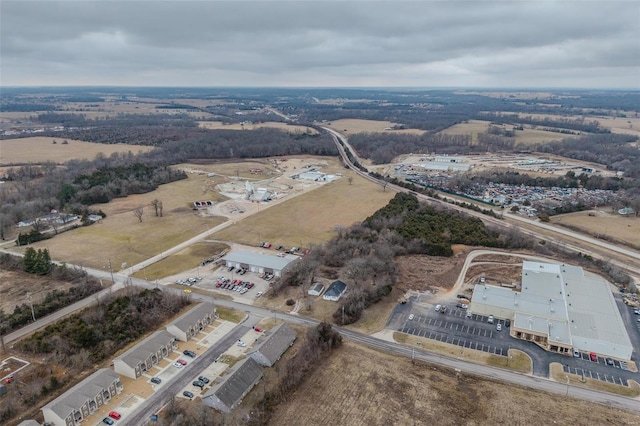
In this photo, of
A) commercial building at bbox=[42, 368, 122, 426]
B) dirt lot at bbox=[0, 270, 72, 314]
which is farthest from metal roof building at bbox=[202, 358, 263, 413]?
dirt lot at bbox=[0, 270, 72, 314]

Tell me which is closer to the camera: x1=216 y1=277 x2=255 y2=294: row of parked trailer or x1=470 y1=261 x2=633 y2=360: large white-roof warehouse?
x1=470 y1=261 x2=633 y2=360: large white-roof warehouse

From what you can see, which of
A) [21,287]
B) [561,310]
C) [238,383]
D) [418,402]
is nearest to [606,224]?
[561,310]

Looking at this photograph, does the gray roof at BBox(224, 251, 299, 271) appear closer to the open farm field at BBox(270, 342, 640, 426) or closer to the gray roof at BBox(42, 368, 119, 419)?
the open farm field at BBox(270, 342, 640, 426)

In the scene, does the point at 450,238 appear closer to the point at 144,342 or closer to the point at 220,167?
the point at 144,342

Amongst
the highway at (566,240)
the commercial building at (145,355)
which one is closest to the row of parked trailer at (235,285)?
the commercial building at (145,355)

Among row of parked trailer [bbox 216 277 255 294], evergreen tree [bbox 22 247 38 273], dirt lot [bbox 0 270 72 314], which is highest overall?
evergreen tree [bbox 22 247 38 273]

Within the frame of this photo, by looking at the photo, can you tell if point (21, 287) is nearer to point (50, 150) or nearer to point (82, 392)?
point (82, 392)
